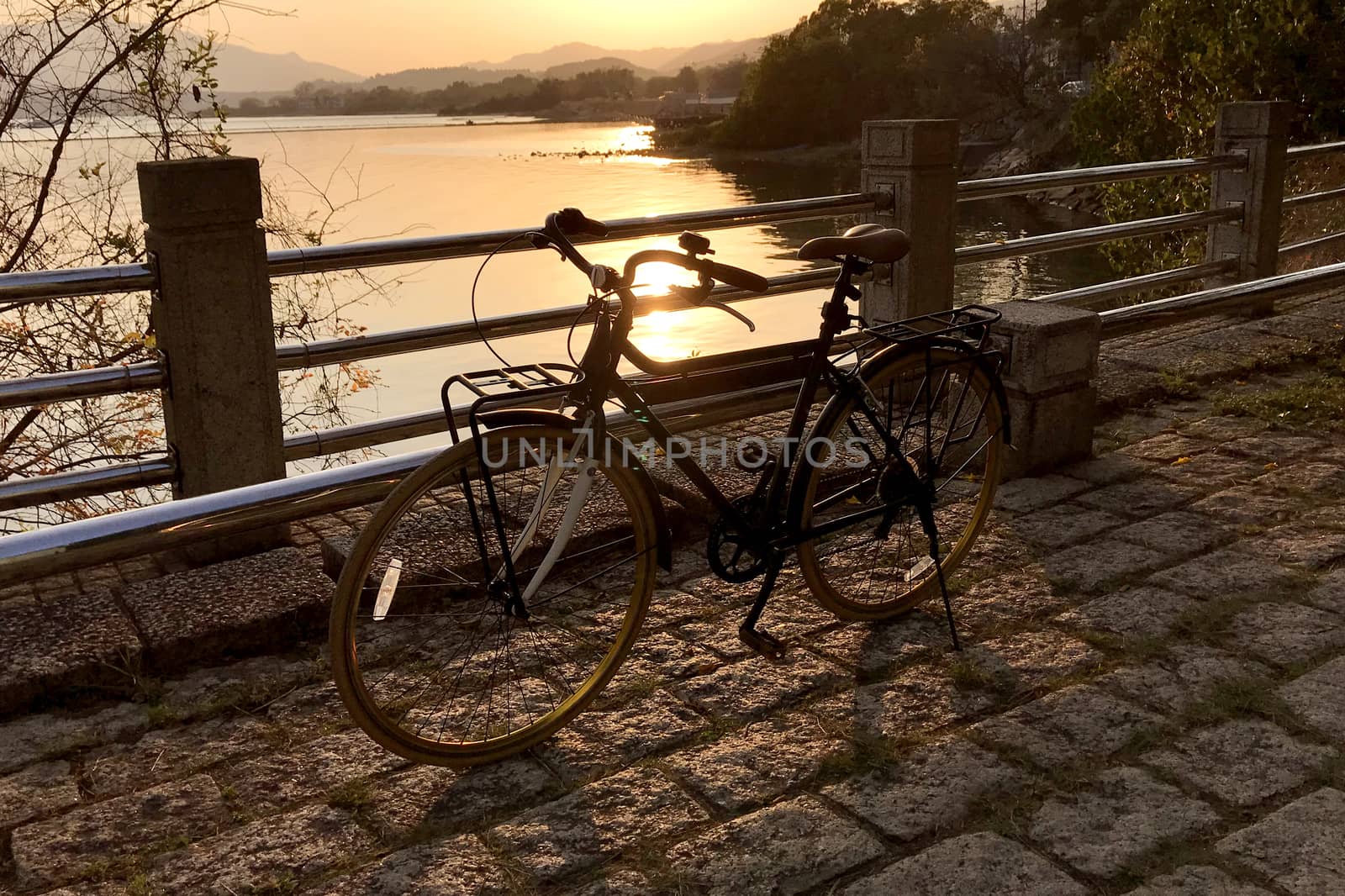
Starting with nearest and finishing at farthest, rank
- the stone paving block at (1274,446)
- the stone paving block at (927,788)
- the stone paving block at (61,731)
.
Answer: the stone paving block at (927,788), the stone paving block at (61,731), the stone paving block at (1274,446)

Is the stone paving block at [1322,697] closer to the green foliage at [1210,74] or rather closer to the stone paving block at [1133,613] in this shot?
the stone paving block at [1133,613]

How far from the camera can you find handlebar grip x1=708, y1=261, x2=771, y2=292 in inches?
126

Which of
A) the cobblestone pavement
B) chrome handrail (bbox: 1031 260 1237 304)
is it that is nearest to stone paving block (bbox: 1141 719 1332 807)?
the cobblestone pavement

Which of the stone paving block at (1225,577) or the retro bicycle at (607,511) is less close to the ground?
the retro bicycle at (607,511)

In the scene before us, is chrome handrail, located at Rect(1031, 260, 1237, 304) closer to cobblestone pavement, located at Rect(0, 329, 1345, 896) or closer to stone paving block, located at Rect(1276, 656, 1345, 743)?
cobblestone pavement, located at Rect(0, 329, 1345, 896)

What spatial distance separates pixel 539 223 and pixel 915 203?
6.01 m

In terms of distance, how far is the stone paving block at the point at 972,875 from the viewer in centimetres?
262

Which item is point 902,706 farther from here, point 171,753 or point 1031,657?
point 171,753

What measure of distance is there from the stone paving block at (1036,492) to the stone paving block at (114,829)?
3.19 meters

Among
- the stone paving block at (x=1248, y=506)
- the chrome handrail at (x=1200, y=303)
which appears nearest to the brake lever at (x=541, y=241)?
the stone paving block at (x=1248, y=506)

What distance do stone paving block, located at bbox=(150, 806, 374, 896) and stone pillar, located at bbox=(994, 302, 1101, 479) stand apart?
3.36 metres

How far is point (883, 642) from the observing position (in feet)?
12.9

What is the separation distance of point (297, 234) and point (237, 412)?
4.08 meters

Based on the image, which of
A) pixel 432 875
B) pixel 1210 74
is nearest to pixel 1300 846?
pixel 432 875
